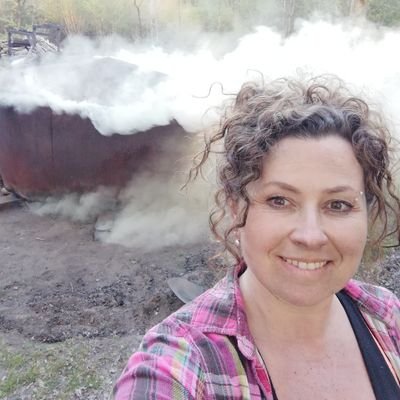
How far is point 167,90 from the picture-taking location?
182 inches

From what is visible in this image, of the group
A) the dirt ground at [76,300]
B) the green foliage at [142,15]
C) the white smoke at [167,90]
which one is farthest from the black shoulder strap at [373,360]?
the green foliage at [142,15]

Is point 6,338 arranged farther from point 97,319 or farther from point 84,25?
point 84,25

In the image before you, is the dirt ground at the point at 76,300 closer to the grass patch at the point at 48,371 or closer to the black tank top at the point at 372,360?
the grass patch at the point at 48,371

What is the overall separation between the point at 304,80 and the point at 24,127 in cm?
438

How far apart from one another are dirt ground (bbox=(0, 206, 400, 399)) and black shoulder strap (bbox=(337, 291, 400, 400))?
2.61 feet

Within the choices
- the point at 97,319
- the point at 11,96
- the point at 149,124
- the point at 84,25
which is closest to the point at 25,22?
the point at 84,25

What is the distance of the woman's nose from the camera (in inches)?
39.1

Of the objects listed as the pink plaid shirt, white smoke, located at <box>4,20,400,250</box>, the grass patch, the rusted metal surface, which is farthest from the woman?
the rusted metal surface

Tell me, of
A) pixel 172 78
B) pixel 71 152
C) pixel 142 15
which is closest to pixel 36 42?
pixel 172 78

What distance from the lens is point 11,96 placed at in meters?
5.04

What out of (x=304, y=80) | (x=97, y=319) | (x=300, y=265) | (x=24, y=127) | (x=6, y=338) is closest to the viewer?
(x=300, y=265)

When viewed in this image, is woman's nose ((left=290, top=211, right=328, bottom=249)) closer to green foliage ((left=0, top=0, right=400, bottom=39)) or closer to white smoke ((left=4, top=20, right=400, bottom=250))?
white smoke ((left=4, top=20, right=400, bottom=250))

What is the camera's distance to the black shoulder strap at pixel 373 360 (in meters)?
1.04

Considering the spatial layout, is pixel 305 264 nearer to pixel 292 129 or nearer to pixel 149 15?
pixel 292 129
